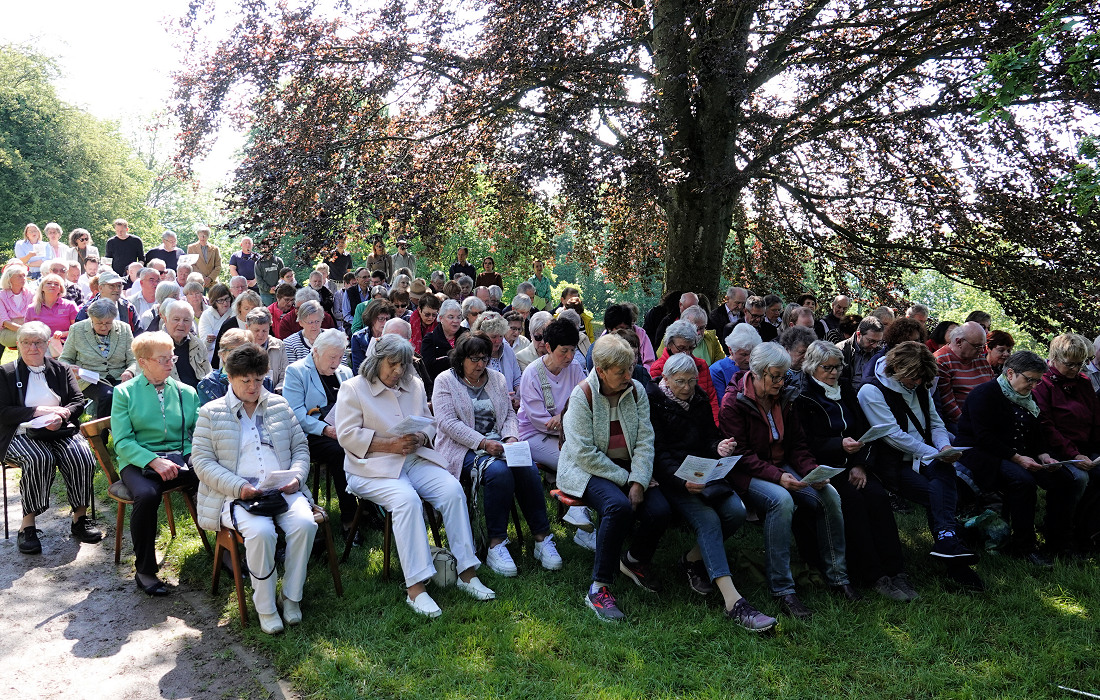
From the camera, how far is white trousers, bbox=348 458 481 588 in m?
4.59

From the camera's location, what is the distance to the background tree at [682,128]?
8.22m

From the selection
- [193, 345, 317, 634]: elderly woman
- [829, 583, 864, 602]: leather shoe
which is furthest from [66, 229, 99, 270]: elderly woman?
[829, 583, 864, 602]: leather shoe

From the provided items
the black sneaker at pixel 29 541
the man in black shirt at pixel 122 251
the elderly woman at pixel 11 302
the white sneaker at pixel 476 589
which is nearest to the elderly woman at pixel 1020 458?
the white sneaker at pixel 476 589

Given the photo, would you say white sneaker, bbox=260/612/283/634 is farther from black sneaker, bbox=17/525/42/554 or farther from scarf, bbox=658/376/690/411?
scarf, bbox=658/376/690/411

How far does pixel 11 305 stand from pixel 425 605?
6.73 metres

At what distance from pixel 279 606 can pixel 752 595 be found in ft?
9.81

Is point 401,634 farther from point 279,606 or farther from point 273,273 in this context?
point 273,273

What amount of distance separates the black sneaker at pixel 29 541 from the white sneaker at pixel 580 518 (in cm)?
379

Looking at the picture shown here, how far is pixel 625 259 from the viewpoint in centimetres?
1227

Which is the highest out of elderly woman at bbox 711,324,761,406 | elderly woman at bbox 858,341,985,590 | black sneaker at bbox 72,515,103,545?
elderly woman at bbox 711,324,761,406

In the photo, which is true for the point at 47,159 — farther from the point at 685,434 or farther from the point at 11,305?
the point at 685,434

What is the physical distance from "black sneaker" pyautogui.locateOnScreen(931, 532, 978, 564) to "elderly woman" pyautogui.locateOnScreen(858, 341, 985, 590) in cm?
8

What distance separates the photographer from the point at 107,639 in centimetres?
414

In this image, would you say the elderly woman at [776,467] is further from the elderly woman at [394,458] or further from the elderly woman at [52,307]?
the elderly woman at [52,307]
